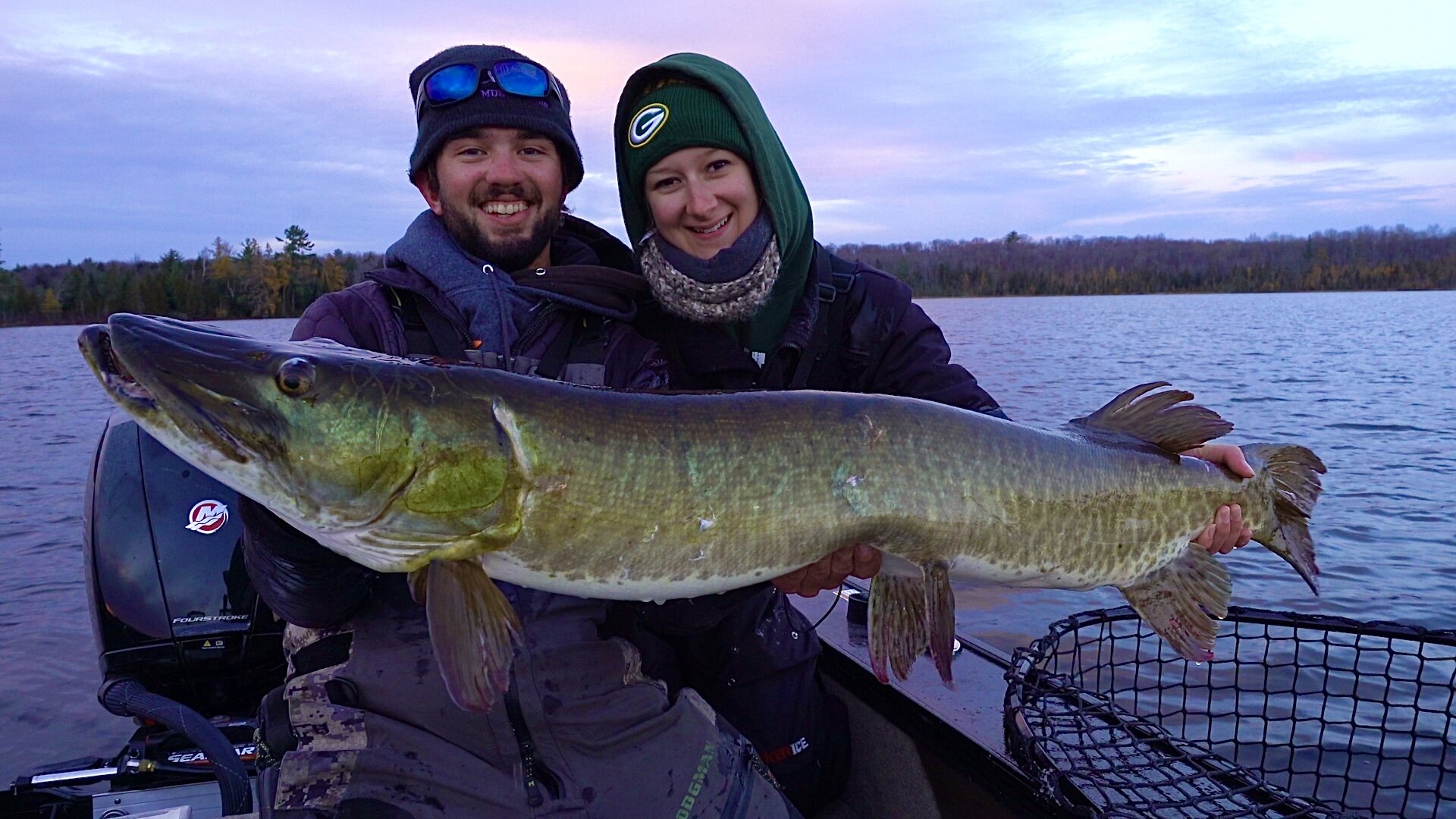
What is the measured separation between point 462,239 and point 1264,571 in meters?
6.63

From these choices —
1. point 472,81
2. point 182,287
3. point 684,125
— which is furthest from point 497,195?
point 182,287

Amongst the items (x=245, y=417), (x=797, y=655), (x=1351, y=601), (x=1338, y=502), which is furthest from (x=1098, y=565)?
(x=1338, y=502)

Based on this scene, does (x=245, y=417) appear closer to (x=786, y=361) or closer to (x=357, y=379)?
(x=357, y=379)

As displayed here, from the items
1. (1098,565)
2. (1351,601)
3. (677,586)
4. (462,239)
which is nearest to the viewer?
(677,586)

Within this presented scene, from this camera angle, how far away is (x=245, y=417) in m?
1.72

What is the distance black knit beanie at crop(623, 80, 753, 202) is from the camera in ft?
9.55

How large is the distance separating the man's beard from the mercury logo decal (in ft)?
4.06

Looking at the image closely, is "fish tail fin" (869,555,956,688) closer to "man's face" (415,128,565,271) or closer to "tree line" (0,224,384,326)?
"man's face" (415,128,565,271)

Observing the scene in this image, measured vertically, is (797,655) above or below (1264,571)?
above

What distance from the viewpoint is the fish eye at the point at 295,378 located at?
5.76ft

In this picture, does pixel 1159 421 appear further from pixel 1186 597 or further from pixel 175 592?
pixel 175 592

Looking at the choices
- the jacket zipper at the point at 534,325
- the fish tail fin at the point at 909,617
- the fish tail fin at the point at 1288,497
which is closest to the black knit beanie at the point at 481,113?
the jacket zipper at the point at 534,325

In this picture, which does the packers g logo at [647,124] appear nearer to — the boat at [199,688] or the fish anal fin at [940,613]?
the fish anal fin at [940,613]

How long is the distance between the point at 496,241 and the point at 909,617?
5.60ft
